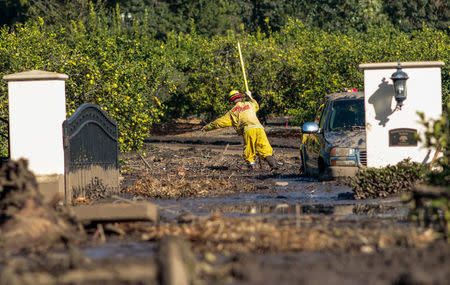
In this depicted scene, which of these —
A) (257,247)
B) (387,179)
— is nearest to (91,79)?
(387,179)

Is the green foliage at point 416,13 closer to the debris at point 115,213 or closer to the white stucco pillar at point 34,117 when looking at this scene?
the white stucco pillar at point 34,117

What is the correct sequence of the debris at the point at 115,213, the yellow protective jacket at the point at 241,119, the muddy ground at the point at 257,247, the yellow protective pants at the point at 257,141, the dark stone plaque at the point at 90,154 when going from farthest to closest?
the yellow protective jacket at the point at 241,119
the yellow protective pants at the point at 257,141
the dark stone plaque at the point at 90,154
the debris at the point at 115,213
the muddy ground at the point at 257,247

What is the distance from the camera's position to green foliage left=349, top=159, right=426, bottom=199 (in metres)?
13.2

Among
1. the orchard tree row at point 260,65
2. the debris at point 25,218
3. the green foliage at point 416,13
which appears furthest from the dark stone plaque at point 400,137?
the green foliage at point 416,13

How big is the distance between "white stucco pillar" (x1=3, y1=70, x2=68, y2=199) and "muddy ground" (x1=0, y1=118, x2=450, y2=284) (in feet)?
3.45

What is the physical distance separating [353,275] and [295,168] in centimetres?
1649

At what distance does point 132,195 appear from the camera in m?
15.0

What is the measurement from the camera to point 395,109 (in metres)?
13.9

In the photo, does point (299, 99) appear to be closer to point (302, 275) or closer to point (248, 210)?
point (248, 210)

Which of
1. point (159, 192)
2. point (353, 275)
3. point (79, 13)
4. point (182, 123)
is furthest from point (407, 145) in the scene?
point (79, 13)

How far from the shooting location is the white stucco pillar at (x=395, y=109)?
45.2 feet

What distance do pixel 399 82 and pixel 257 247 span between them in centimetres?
657

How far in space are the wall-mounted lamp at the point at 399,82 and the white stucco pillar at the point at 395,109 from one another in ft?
0.68

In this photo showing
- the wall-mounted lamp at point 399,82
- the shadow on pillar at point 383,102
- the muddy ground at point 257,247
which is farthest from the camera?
the shadow on pillar at point 383,102
